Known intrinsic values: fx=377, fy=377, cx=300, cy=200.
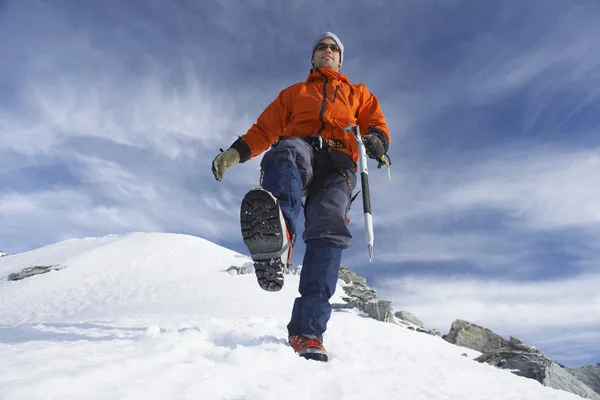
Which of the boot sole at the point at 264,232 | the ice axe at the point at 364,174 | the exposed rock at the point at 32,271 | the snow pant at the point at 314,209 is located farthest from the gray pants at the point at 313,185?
the exposed rock at the point at 32,271

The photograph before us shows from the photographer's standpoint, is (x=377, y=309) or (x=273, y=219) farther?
(x=377, y=309)

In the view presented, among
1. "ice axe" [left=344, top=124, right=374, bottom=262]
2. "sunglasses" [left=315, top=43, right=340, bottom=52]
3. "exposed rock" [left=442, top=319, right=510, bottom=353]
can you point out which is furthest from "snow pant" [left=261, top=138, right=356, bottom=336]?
"exposed rock" [left=442, top=319, right=510, bottom=353]

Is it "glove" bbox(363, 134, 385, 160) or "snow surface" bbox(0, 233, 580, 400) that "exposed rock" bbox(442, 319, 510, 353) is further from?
"glove" bbox(363, 134, 385, 160)

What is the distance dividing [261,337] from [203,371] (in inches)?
52.6

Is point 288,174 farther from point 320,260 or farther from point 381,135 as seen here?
point 381,135

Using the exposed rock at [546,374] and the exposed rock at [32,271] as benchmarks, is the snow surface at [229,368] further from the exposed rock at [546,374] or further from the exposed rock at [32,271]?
the exposed rock at [32,271]

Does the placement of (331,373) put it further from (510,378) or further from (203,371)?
(510,378)

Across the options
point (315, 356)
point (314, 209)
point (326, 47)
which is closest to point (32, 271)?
point (326, 47)

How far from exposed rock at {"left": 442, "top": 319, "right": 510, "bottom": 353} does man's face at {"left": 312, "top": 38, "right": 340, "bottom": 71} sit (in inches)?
390

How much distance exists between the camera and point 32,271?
17.0 meters

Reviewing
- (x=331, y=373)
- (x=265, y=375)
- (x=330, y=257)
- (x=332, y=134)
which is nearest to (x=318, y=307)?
(x=330, y=257)

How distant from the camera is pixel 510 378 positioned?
3.12 metres

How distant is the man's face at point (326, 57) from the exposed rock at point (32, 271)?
16455 millimetres

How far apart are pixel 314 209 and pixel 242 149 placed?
1051mm
